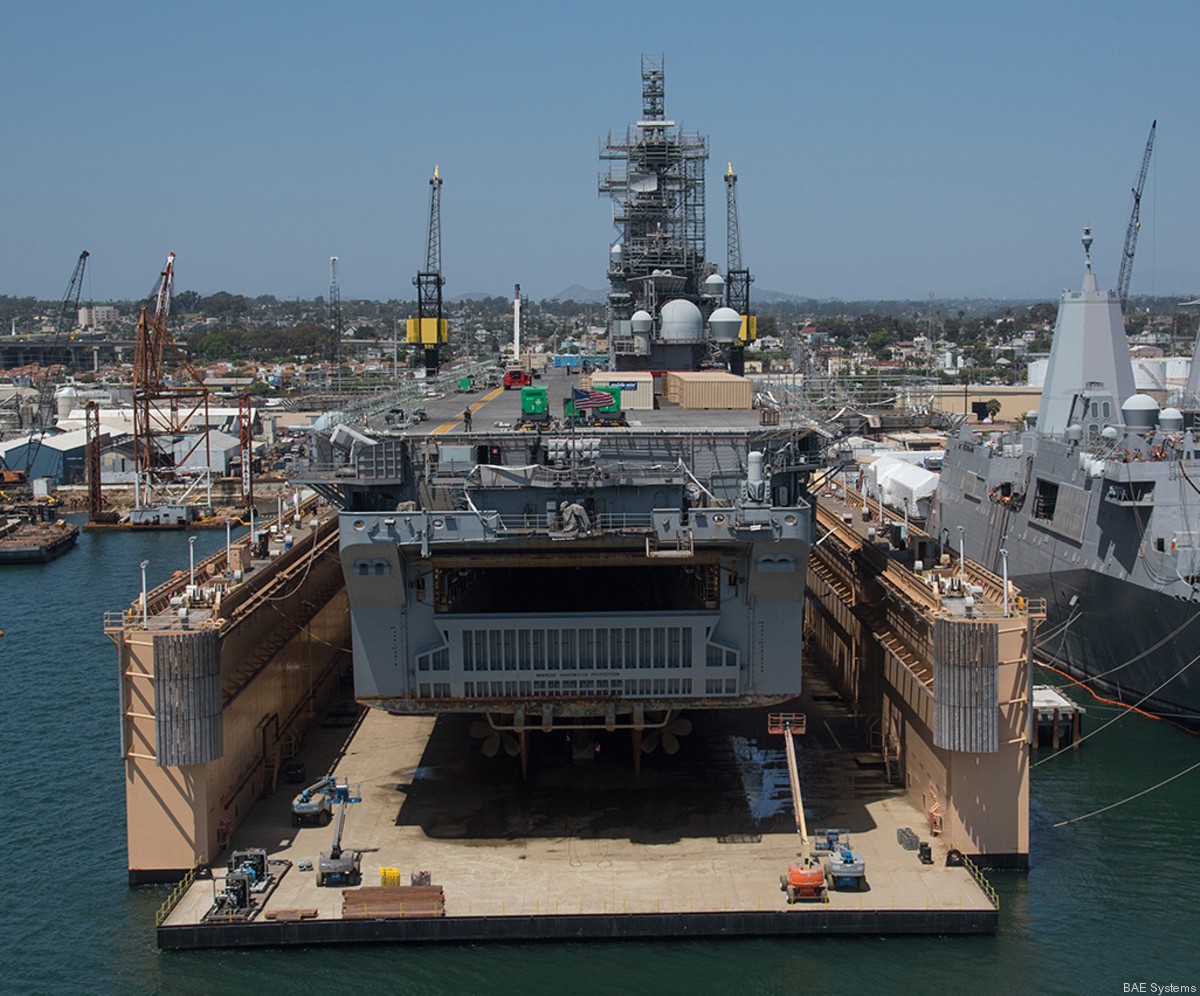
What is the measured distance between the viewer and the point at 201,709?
21078 millimetres

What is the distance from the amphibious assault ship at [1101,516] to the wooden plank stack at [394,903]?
1304 cm

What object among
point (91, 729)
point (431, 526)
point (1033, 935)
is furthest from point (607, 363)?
point (1033, 935)

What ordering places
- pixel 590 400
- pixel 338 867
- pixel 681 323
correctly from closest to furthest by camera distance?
pixel 338 867 → pixel 590 400 → pixel 681 323

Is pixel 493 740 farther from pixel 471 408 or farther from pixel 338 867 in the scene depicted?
pixel 471 408

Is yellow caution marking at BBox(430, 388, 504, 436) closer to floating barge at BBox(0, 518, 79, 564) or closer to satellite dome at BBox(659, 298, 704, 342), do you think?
satellite dome at BBox(659, 298, 704, 342)

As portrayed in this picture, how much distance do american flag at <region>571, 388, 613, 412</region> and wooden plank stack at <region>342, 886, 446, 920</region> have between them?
9.49m

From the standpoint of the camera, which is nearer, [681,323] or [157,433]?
[681,323]

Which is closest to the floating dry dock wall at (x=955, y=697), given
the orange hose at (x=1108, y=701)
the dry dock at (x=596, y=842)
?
the dry dock at (x=596, y=842)

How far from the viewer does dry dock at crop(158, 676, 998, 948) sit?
19.6 m

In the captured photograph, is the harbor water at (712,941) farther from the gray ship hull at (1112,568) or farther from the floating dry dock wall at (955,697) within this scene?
the gray ship hull at (1112,568)

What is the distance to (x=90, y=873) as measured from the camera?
22781 mm

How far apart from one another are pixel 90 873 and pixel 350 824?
449 cm

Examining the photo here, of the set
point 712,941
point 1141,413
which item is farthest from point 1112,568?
point 712,941

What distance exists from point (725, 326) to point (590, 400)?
1631 cm
